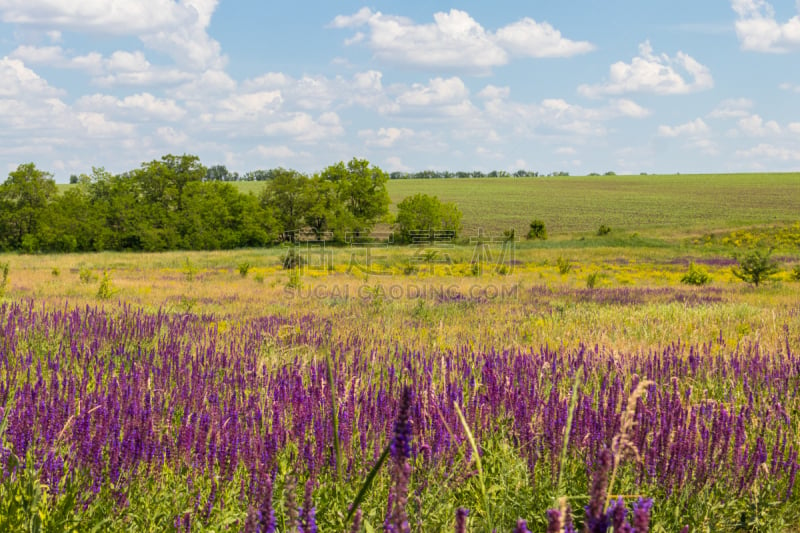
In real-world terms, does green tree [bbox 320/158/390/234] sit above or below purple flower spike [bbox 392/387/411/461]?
above

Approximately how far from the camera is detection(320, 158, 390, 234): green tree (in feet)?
216

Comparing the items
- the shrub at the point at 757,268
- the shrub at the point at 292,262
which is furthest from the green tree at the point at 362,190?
the shrub at the point at 757,268

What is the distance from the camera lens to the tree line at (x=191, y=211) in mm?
58750

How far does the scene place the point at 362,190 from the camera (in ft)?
216

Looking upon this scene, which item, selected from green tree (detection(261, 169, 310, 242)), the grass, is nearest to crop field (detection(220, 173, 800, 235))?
the grass

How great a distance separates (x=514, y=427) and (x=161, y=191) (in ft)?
215

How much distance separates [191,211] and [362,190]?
16994mm

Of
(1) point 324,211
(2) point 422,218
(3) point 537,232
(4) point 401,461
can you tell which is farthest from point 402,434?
(2) point 422,218

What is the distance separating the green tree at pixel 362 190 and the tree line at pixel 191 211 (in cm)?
10

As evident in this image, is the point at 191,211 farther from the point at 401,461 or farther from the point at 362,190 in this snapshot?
the point at 401,461

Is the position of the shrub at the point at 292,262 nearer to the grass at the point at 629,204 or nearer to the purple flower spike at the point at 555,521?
the purple flower spike at the point at 555,521

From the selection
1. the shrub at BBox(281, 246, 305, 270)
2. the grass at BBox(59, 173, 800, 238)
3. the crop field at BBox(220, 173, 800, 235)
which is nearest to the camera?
the shrub at BBox(281, 246, 305, 270)

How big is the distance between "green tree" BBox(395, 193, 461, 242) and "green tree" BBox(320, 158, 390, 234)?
7.14ft

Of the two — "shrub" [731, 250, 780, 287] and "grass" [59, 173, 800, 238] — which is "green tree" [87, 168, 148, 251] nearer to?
"grass" [59, 173, 800, 238]
